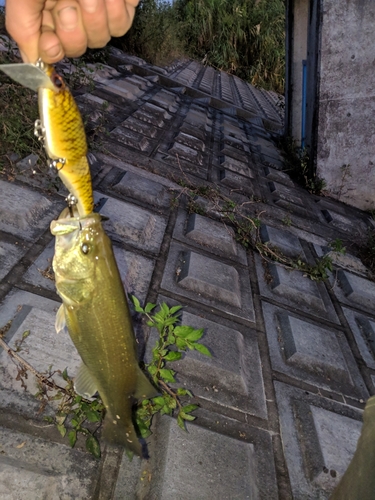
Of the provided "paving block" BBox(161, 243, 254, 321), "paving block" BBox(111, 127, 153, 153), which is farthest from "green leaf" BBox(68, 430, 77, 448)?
"paving block" BBox(111, 127, 153, 153)

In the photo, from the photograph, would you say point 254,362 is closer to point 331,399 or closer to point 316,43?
point 331,399

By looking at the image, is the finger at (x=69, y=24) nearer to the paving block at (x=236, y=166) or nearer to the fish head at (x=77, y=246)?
the fish head at (x=77, y=246)

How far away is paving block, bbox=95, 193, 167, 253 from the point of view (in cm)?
334

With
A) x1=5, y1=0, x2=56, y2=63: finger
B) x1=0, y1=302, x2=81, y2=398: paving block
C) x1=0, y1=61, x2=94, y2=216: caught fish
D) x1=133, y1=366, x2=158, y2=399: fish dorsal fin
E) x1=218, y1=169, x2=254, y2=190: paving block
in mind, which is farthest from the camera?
x1=218, y1=169, x2=254, y2=190: paving block

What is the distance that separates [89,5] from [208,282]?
2.12 m

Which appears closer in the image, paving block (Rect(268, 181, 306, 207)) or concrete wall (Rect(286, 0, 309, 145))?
paving block (Rect(268, 181, 306, 207))

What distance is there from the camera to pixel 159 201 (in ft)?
13.4

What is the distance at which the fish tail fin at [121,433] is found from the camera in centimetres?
173

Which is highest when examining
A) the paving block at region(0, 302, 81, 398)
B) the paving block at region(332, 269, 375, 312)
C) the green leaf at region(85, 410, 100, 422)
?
the paving block at region(0, 302, 81, 398)

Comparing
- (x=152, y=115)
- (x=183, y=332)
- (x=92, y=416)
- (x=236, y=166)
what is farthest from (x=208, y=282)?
(x=152, y=115)

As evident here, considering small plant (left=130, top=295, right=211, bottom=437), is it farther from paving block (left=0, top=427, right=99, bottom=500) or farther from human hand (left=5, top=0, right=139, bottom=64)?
human hand (left=5, top=0, right=139, bottom=64)

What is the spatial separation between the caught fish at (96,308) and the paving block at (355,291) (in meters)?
2.52

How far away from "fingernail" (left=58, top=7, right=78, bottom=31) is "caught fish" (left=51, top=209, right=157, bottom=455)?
1.76ft

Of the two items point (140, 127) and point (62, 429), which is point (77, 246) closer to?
point (62, 429)
